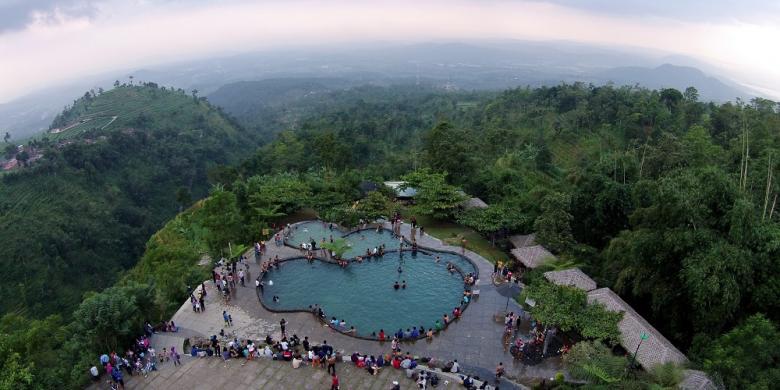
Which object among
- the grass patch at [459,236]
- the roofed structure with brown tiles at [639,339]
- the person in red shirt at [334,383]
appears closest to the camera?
the roofed structure with brown tiles at [639,339]

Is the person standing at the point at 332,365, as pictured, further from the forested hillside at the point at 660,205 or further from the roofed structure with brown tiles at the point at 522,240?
the roofed structure with brown tiles at the point at 522,240

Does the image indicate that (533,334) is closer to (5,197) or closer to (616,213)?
(616,213)

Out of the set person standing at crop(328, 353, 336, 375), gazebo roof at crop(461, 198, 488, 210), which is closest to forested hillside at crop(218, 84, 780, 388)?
gazebo roof at crop(461, 198, 488, 210)

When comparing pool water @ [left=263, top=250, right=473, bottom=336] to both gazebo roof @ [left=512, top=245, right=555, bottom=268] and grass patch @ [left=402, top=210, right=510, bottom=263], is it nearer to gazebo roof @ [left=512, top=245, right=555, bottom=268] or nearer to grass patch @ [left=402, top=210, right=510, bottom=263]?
grass patch @ [left=402, top=210, right=510, bottom=263]

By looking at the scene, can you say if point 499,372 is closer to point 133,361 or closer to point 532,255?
point 532,255

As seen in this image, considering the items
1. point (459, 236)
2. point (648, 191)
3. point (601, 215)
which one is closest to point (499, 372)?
point (648, 191)

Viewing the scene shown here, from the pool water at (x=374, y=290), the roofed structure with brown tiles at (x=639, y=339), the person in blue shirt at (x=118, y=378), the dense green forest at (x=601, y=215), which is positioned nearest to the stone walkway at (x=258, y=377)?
the person in blue shirt at (x=118, y=378)

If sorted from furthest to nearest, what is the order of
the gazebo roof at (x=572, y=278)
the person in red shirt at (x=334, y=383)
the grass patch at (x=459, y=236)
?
the grass patch at (x=459, y=236) → the gazebo roof at (x=572, y=278) → the person in red shirt at (x=334, y=383)
